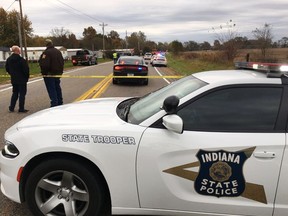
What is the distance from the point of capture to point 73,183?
3.30 metres

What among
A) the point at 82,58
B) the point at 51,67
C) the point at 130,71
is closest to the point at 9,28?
the point at 82,58

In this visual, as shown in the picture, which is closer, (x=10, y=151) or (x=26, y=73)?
(x=10, y=151)

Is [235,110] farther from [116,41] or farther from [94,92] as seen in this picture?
[116,41]

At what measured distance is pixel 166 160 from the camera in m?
Answer: 3.06

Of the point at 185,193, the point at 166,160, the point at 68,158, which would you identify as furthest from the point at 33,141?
the point at 185,193

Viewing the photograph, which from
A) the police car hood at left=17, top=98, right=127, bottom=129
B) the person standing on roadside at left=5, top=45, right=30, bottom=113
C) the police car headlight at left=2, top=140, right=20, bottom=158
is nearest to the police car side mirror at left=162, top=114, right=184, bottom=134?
the police car hood at left=17, top=98, right=127, bottom=129

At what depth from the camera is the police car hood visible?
338 centimetres

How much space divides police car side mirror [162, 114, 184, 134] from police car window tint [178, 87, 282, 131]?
0.52 ft

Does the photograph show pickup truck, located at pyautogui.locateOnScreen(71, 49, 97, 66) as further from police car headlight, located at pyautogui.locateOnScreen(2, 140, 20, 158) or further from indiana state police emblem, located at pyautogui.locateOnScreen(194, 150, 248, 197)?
indiana state police emblem, located at pyautogui.locateOnScreen(194, 150, 248, 197)

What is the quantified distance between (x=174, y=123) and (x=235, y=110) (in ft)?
2.03

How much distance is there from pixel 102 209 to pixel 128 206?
11.9 inches

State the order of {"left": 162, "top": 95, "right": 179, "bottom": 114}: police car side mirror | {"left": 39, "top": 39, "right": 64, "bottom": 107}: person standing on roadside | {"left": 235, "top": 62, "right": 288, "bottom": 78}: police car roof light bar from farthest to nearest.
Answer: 1. {"left": 39, "top": 39, "right": 64, "bottom": 107}: person standing on roadside
2. {"left": 235, "top": 62, "right": 288, "bottom": 78}: police car roof light bar
3. {"left": 162, "top": 95, "right": 179, "bottom": 114}: police car side mirror

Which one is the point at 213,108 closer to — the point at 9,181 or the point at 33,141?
the point at 33,141

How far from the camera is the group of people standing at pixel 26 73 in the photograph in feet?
31.6
